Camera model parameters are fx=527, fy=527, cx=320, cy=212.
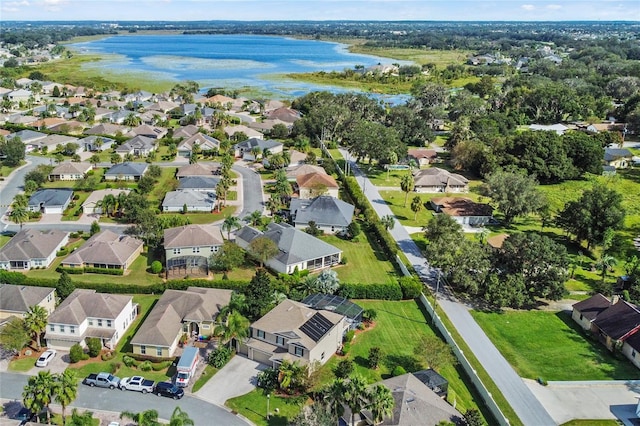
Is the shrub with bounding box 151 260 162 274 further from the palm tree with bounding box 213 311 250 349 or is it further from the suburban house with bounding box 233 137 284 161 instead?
the suburban house with bounding box 233 137 284 161

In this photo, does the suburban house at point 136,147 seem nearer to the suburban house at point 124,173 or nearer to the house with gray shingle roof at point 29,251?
the suburban house at point 124,173

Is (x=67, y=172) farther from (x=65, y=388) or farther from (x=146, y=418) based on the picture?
(x=146, y=418)

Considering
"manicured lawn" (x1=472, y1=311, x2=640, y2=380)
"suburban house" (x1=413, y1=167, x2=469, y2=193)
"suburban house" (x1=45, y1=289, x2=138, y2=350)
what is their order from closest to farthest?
1. "manicured lawn" (x1=472, y1=311, x2=640, y2=380)
2. "suburban house" (x1=45, y1=289, x2=138, y2=350)
3. "suburban house" (x1=413, y1=167, x2=469, y2=193)

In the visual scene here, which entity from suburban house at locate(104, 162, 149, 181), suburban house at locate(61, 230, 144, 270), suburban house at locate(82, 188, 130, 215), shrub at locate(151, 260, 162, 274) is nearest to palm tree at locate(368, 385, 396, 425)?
shrub at locate(151, 260, 162, 274)

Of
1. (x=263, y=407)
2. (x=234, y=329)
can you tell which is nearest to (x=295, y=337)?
(x=234, y=329)

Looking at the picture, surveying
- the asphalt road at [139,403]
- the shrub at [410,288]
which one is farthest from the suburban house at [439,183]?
the asphalt road at [139,403]
